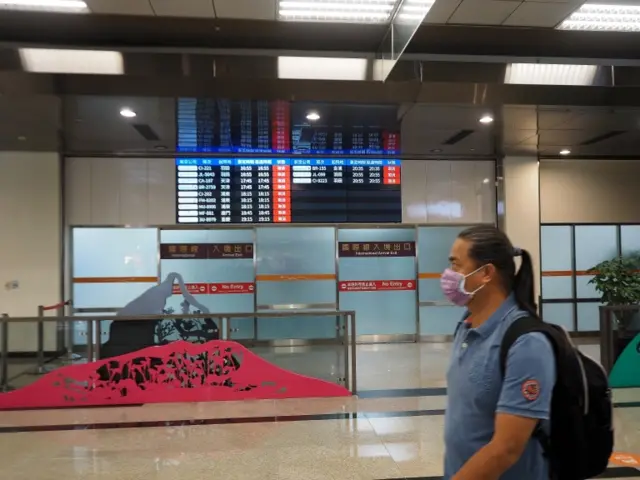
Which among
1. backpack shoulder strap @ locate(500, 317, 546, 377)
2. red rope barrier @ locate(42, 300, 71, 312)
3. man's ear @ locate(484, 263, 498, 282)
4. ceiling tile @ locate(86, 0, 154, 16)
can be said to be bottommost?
red rope barrier @ locate(42, 300, 71, 312)

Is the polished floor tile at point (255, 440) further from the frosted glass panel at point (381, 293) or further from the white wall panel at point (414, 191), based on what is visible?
the white wall panel at point (414, 191)

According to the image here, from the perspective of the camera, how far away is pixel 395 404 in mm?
4762

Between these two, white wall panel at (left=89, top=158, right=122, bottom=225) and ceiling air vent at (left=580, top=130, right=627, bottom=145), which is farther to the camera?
white wall panel at (left=89, top=158, right=122, bottom=225)

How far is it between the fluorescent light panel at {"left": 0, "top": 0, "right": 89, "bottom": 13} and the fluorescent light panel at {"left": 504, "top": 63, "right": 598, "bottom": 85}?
3.91 meters

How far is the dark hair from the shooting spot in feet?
4.35

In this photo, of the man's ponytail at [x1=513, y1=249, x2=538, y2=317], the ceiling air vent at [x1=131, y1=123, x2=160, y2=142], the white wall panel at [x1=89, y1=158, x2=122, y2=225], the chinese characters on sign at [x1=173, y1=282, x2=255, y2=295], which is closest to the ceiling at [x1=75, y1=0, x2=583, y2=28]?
the ceiling air vent at [x1=131, y1=123, x2=160, y2=142]

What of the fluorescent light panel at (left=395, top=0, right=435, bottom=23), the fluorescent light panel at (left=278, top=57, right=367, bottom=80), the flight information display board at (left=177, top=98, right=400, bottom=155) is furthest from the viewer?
the flight information display board at (left=177, top=98, right=400, bottom=155)

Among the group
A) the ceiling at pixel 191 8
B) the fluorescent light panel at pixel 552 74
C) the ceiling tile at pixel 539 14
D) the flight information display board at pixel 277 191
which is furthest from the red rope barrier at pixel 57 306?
the ceiling tile at pixel 539 14

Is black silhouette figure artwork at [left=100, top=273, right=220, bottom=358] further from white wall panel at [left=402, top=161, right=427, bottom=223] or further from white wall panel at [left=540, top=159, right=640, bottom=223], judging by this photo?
white wall panel at [left=540, top=159, right=640, bottom=223]

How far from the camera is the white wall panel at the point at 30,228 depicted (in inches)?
284

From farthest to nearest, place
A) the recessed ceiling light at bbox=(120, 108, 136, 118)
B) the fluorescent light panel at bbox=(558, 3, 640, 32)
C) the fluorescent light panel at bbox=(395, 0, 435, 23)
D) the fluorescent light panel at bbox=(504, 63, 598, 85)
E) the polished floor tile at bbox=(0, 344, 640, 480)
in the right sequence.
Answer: the recessed ceiling light at bbox=(120, 108, 136, 118) → the fluorescent light panel at bbox=(504, 63, 598, 85) → the fluorescent light panel at bbox=(558, 3, 640, 32) → the polished floor tile at bbox=(0, 344, 640, 480) → the fluorescent light panel at bbox=(395, 0, 435, 23)

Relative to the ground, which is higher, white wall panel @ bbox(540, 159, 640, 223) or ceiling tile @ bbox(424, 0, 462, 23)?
ceiling tile @ bbox(424, 0, 462, 23)

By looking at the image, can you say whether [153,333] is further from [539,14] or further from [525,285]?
[539,14]

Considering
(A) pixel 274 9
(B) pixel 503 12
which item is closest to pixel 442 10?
(B) pixel 503 12
